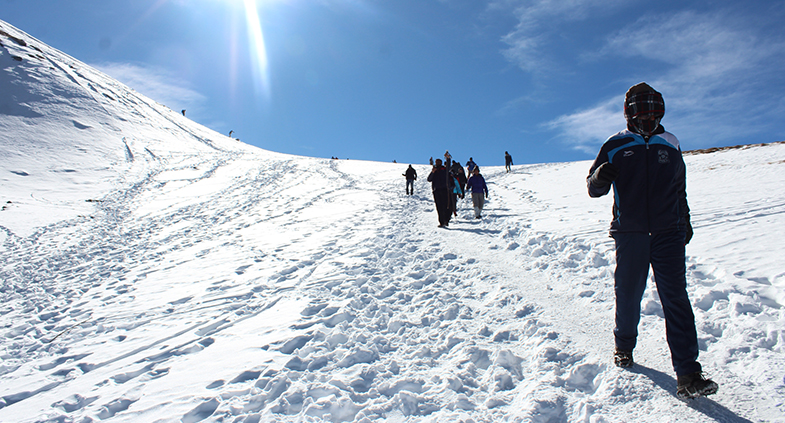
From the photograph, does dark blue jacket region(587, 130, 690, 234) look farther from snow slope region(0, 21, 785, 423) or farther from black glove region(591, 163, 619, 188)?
snow slope region(0, 21, 785, 423)

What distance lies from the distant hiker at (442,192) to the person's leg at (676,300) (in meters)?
8.44

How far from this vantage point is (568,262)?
240 inches

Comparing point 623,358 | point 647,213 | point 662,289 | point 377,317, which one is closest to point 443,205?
point 377,317

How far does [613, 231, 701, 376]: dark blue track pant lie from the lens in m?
2.47

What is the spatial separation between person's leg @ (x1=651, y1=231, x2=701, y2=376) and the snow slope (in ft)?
1.08

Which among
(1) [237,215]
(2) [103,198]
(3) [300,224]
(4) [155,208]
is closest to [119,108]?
(2) [103,198]

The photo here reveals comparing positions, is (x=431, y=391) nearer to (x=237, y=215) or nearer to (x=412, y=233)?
(x=412, y=233)

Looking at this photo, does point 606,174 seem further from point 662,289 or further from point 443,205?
point 443,205

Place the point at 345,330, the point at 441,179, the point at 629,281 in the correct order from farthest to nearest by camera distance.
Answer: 1. the point at 441,179
2. the point at 345,330
3. the point at 629,281

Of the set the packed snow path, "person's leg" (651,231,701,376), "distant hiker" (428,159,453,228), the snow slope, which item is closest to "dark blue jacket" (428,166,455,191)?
"distant hiker" (428,159,453,228)

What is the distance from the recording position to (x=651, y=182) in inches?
108

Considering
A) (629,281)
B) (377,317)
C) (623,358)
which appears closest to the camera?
(629,281)

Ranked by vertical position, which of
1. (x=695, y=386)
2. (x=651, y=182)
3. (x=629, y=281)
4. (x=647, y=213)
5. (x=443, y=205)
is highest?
(x=443, y=205)

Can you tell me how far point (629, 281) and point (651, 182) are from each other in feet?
2.62
